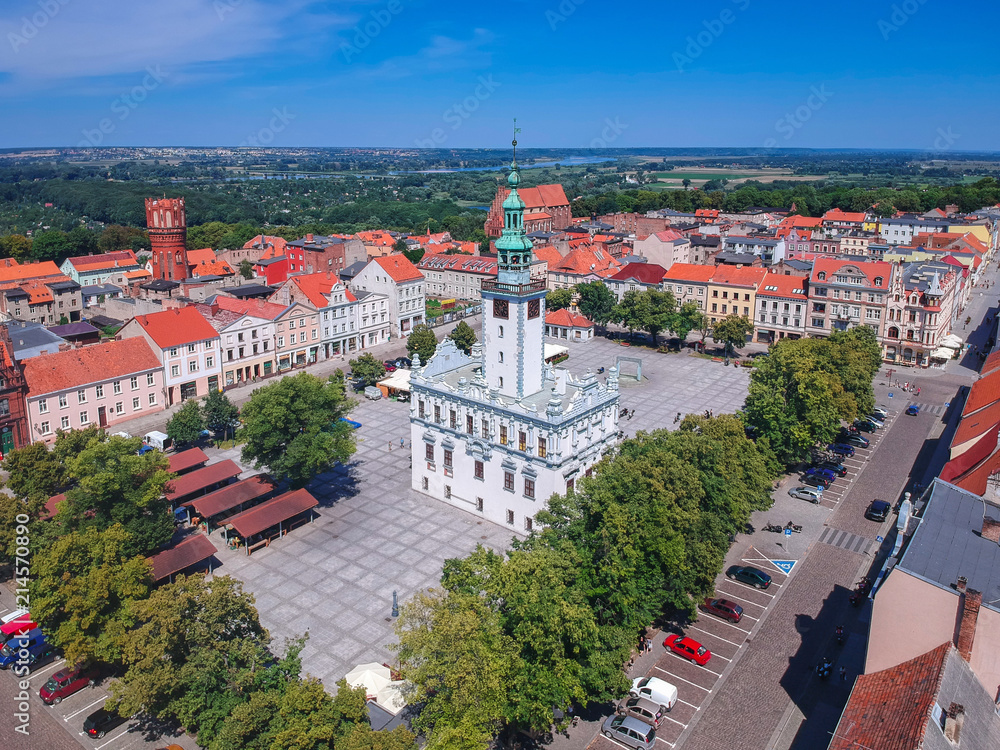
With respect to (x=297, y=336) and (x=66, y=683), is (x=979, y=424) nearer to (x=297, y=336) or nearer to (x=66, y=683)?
(x=66, y=683)

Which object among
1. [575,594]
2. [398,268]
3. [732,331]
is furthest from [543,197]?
[575,594]

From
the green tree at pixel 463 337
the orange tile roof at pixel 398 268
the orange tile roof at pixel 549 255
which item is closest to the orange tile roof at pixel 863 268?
the orange tile roof at pixel 549 255

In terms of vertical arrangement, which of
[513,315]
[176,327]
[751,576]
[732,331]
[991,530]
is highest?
[513,315]

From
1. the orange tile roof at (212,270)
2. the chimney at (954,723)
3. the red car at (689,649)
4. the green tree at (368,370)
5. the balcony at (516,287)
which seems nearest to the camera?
the chimney at (954,723)

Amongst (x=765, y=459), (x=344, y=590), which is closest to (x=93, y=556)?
(x=344, y=590)

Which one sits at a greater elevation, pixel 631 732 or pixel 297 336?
pixel 297 336

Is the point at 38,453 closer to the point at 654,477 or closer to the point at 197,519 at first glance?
the point at 197,519

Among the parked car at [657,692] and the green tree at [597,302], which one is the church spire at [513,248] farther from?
the green tree at [597,302]
